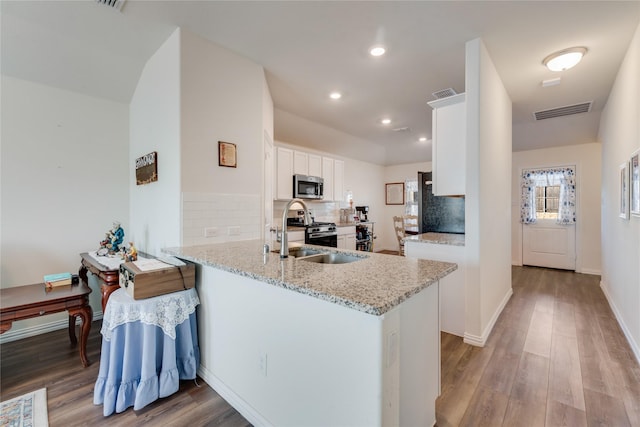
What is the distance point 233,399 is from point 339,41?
2.78 meters

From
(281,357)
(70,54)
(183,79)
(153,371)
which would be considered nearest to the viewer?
(281,357)

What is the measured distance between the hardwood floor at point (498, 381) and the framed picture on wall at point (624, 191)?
3.78ft

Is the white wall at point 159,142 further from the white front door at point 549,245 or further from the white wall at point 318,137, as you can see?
the white front door at point 549,245

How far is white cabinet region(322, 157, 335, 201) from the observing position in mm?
5471

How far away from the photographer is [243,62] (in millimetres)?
2619

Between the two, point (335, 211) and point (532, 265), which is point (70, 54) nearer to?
point (335, 211)

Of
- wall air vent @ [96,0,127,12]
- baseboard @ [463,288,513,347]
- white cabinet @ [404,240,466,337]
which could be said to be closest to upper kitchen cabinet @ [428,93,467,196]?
white cabinet @ [404,240,466,337]

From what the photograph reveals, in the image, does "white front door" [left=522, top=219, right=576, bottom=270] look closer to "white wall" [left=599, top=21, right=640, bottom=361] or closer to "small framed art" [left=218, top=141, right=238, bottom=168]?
"white wall" [left=599, top=21, right=640, bottom=361]

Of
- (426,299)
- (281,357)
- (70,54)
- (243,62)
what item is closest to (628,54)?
(426,299)

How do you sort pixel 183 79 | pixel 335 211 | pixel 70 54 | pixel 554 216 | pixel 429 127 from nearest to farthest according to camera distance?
pixel 183 79, pixel 70 54, pixel 429 127, pixel 554 216, pixel 335 211

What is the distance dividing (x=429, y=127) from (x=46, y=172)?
5235mm

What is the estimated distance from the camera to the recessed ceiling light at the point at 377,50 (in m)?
2.43

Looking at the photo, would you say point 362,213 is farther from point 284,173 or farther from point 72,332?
point 72,332

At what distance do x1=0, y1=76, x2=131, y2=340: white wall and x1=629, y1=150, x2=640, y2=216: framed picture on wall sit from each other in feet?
16.0
